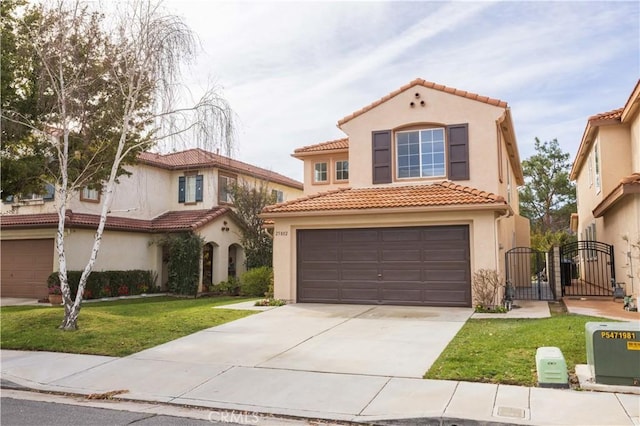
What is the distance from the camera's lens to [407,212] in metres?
14.7

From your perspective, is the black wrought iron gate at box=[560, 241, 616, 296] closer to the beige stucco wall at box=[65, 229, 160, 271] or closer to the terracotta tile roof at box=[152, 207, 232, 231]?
the terracotta tile roof at box=[152, 207, 232, 231]

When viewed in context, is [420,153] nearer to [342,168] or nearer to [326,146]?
[342,168]

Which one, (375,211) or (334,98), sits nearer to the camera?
(375,211)

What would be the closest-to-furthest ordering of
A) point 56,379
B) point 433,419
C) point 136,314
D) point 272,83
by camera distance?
1. point 433,419
2. point 56,379
3. point 272,83
4. point 136,314

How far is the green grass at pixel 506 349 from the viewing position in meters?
7.23

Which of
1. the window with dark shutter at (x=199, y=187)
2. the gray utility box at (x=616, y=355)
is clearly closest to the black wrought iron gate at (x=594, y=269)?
the gray utility box at (x=616, y=355)

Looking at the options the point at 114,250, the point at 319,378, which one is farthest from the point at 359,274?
the point at 114,250

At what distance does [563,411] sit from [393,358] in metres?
3.16

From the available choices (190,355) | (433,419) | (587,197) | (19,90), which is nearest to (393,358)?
(433,419)

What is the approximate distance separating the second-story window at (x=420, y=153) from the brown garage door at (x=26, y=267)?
46.6 ft

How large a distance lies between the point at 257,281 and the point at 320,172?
5984 mm

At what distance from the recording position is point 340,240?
15836 mm

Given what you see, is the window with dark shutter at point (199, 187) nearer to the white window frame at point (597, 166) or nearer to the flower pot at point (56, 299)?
the flower pot at point (56, 299)

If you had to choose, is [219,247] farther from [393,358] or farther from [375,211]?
[393,358]
